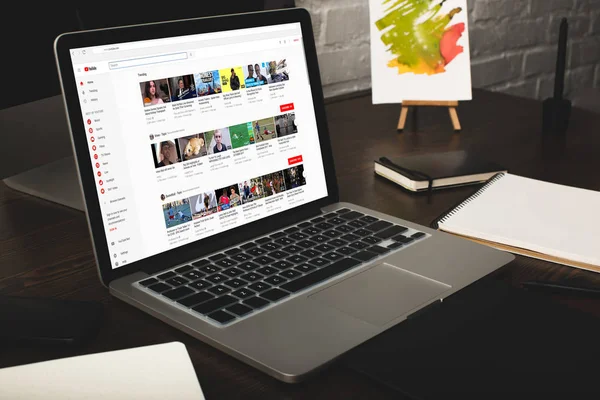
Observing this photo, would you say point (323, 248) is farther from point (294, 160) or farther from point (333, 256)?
point (294, 160)

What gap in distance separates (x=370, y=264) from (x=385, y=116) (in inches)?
28.0

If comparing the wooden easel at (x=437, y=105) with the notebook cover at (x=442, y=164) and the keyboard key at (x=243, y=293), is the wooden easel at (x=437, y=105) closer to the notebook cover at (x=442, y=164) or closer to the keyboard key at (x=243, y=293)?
the notebook cover at (x=442, y=164)

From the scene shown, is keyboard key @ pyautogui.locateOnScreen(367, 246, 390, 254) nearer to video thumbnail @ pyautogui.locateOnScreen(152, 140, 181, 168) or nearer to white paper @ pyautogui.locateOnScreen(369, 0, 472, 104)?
video thumbnail @ pyautogui.locateOnScreen(152, 140, 181, 168)

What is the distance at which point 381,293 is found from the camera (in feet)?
2.17

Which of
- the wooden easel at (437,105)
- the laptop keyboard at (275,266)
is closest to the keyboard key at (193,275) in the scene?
the laptop keyboard at (275,266)

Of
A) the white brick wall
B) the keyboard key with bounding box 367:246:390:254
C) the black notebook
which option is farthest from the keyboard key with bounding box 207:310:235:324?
the white brick wall

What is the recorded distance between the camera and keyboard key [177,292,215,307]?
0.63 metres

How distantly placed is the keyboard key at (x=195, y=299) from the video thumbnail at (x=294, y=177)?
23 centimetres

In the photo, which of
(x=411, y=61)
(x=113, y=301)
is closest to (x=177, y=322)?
(x=113, y=301)

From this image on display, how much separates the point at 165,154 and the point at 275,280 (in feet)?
0.61

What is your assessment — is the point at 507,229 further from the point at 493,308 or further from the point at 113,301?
the point at 113,301

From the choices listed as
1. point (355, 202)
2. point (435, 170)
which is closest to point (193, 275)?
point (355, 202)

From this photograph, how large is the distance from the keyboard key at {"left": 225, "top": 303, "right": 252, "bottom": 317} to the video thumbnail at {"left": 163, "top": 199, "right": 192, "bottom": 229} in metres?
0.14

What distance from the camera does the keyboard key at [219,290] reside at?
2.12 feet
